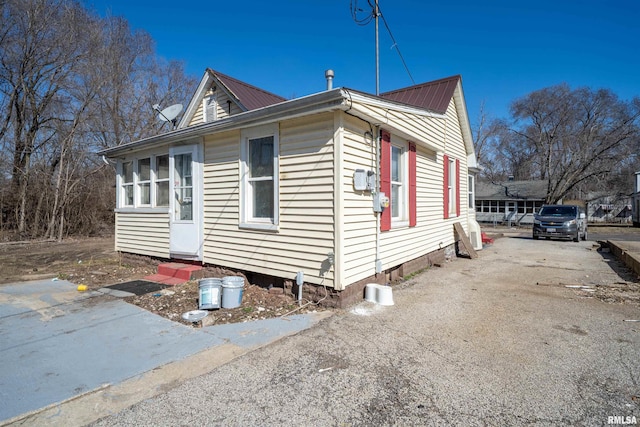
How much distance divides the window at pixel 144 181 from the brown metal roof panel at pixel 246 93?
304 centimetres

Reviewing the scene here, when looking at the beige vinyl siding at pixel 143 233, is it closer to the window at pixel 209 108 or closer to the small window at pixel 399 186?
the window at pixel 209 108

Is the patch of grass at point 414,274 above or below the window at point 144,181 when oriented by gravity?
below

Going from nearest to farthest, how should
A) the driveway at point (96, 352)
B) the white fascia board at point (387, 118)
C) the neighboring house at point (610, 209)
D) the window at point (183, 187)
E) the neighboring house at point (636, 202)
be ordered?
the driveway at point (96, 352)
the white fascia board at point (387, 118)
the window at point (183, 187)
the neighboring house at point (636, 202)
the neighboring house at point (610, 209)

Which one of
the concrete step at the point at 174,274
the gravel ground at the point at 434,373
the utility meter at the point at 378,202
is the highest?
the utility meter at the point at 378,202

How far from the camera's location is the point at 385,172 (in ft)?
18.9

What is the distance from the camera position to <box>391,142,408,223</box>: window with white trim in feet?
21.4

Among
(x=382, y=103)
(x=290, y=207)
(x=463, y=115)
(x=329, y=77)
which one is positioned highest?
(x=463, y=115)

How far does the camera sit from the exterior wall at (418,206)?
485 cm

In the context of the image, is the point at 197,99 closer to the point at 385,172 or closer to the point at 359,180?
the point at 385,172

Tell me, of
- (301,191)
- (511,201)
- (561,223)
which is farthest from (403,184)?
(511,201)

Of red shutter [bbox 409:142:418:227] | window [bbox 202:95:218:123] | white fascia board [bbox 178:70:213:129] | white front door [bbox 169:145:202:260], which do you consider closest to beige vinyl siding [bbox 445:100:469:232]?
red shutter [bbox 409:142:418:227]

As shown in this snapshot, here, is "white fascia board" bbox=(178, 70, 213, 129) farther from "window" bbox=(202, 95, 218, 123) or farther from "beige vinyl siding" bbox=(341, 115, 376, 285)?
"beige vinyl siding" bbox=(341, 115, 376, 285)

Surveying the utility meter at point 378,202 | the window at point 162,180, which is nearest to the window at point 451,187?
the utility meter at point 378,202

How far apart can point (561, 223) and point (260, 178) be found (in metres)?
14.7
